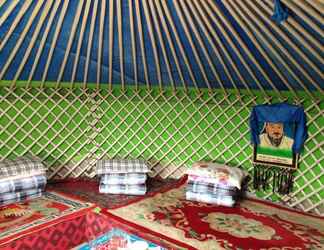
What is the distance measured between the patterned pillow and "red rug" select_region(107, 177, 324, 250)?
213 mm

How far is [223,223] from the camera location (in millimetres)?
2354

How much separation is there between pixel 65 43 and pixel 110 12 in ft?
2.12

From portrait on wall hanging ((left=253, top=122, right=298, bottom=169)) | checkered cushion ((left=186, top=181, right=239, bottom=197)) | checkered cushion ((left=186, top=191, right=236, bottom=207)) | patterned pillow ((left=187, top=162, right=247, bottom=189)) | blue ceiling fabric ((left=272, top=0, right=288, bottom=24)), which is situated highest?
blue ceiling fabric ((left=272, top=0, right=288, bottom=24))

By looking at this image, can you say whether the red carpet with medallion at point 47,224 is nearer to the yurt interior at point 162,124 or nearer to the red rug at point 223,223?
the yurt interior at point 162,124

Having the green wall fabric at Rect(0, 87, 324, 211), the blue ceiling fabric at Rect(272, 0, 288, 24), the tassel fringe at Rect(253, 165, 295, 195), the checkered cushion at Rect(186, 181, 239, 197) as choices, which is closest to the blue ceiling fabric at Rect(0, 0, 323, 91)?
the blue ceiling fabric at Rect(272, 0, 288, 24)

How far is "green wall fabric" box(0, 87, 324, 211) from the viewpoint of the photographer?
9.93ft

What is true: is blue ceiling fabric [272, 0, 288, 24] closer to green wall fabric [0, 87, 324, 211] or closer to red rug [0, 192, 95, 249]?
green wall fabric [0, 87, 324, 211]

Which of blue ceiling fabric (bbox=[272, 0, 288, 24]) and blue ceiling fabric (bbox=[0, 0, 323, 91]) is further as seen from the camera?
blue ceiling fabric (bbox=[0, 0, 323, 91])

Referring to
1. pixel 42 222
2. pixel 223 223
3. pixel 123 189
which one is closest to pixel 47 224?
pixel 42 222

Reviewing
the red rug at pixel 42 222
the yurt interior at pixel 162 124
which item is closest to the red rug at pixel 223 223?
the yurt interior at pixel 162 124

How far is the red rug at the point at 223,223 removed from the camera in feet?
6.76

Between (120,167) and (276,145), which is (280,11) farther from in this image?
(120,167)

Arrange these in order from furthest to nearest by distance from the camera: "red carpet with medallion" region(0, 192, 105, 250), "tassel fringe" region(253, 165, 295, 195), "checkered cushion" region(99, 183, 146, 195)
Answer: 1. "checkered cushion" region(99, 183, 146, 195)
2. "tassel fringe" region(253, 165, 295, 195)
3. "red carpet with medallion" region(0, 192, 105, 250)

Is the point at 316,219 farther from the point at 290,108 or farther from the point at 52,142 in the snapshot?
the point at 52,142
